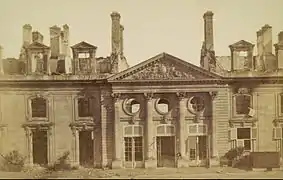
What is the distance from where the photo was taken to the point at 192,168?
25.8 ft

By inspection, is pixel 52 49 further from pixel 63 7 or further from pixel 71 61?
pixel 63 7

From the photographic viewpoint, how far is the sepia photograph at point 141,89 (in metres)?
7.14

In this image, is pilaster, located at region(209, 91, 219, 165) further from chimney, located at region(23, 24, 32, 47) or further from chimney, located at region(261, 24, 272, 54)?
chimney, located at region(23, 24, 32, 47)

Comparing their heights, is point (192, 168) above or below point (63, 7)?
below

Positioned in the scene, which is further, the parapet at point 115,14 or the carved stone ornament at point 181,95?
A: the carved stone ornament at point 181,95

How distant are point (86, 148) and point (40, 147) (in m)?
0.87

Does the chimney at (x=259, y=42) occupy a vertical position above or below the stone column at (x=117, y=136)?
above

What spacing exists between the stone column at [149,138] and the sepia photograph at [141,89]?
20 millimetres

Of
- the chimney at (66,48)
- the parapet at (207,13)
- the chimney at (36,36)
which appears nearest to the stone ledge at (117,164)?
the chimney at (66,48)

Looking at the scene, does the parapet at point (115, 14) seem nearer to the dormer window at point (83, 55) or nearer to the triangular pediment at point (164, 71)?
the dormer window at point (83, 55)

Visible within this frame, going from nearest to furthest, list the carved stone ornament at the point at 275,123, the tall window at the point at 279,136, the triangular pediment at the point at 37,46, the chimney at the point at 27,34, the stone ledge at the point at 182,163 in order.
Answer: the chimney at the point at 27,34
the triangular pediment at the point at 37,46
the tall window at the point at 279,136
the carved stone ornament at the point at 275,123
the stone ledge at the point at 182,163

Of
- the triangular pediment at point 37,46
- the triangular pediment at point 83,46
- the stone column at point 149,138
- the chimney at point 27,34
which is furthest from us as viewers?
the stone column at point 149,138

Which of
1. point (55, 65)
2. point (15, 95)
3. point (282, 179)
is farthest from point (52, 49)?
point (282, 179)

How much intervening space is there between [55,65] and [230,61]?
3.35m
